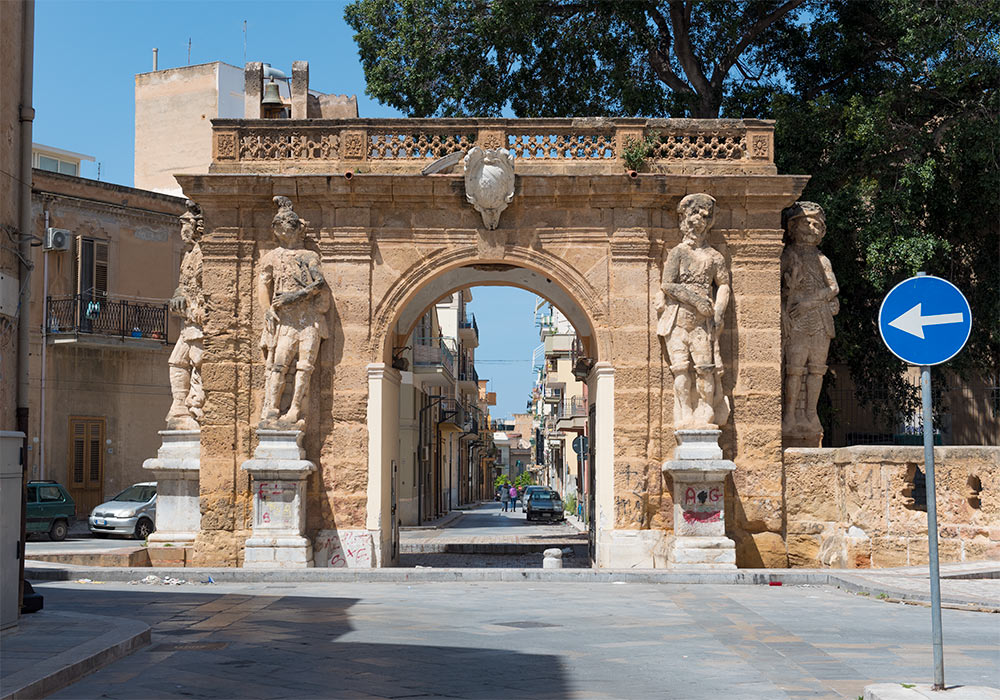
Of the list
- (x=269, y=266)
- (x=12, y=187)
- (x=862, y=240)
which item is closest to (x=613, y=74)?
(x=862, y=240)

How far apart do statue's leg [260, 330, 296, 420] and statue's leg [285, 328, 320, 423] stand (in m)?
0.16

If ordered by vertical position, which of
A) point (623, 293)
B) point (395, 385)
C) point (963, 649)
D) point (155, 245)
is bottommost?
point (963, 649)

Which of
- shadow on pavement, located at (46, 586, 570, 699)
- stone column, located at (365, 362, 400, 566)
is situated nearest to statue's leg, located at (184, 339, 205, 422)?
stone column, located at (365, 362, 400, 566)

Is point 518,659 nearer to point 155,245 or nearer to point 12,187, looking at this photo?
point 12,187

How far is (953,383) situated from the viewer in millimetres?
23359

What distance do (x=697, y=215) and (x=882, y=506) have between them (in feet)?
16.3

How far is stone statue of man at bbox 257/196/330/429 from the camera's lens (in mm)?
17203

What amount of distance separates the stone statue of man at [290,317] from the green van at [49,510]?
38.0 ft

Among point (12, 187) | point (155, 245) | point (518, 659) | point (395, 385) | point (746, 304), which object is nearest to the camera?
point (518, 659)

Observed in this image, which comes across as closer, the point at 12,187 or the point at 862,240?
the point at 12,187

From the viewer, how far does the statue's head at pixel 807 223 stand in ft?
59.1

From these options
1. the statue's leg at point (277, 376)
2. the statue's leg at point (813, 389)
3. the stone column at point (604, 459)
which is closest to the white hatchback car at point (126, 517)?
the statue's leg at point (277, 376)

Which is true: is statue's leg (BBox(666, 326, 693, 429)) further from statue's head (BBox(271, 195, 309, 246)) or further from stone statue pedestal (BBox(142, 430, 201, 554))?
stone statue pedestal (BBox(142, 430, 201, 554))

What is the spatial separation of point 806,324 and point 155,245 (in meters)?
22.5
